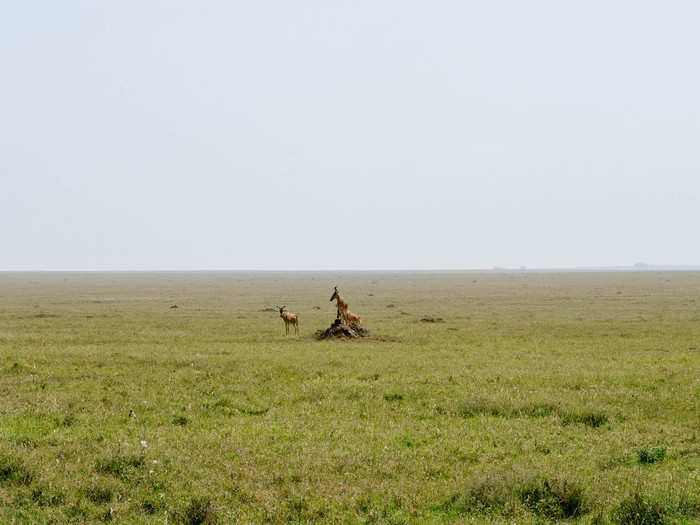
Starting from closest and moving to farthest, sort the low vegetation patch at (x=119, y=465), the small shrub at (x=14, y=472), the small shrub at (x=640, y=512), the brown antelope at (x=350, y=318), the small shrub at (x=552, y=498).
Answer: the small shrub at (x=640, y=512)
the small shrub at (x=552, y=498)
the small shrub at (x=14, y=472)
the low vegetation patch at (x=119, y=465)
the brown antelope at (x=350, y=318)

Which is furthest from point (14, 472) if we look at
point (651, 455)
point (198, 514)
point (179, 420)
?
point (651, 455)

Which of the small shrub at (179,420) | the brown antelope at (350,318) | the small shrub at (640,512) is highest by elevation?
the brown antelope at (350,318)

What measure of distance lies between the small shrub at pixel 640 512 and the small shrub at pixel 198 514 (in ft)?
20.0

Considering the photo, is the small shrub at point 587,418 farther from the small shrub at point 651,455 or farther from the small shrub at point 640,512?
the small shrub at point 640,512

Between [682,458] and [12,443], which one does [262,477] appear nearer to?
[12,443]

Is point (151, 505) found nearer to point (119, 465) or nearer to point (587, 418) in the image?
point (119, 465)

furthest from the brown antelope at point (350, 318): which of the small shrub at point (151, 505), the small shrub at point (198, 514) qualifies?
the small shrub at point (198, 514)

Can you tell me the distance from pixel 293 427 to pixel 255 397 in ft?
12.6

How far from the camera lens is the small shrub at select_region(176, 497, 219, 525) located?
31.9 ft

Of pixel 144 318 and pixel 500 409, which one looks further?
pixel 144 318

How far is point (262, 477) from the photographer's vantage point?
11352 millimetres

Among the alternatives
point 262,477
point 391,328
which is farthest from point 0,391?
point 391,328

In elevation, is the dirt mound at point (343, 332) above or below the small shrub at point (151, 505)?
above

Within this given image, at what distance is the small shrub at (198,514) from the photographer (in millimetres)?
9727
